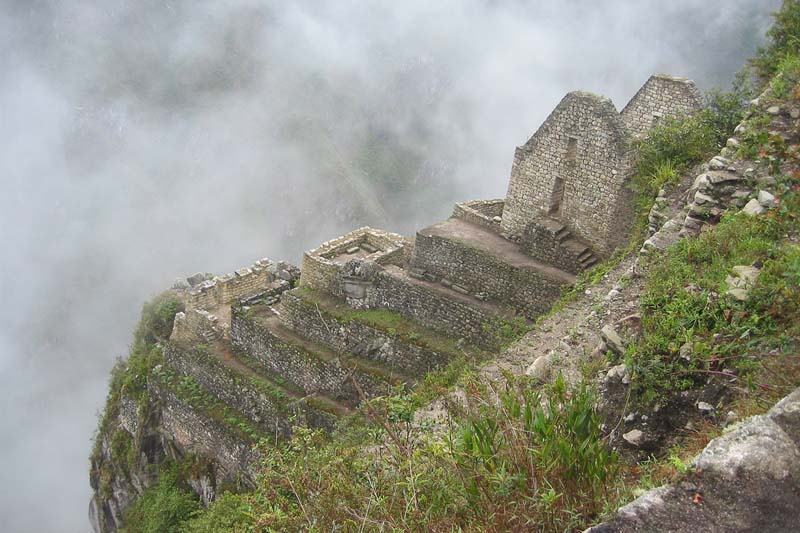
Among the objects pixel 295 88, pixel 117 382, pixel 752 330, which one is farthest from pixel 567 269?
pixel 295 88

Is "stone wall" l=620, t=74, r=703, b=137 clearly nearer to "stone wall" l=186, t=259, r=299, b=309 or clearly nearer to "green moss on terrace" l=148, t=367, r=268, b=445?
"stone wall" l=186, t=259, r=299, b=309

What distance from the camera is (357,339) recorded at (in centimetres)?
1259

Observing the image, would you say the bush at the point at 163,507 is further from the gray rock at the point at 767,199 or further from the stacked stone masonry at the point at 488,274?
the gray rock at the point at 767,199

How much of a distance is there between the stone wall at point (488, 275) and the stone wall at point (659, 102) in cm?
273

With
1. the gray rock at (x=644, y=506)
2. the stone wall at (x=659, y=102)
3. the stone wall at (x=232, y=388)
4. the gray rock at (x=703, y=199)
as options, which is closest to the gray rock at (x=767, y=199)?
the gray rock at (x=703, y=199)

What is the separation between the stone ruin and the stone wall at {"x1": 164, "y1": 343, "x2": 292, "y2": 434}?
3 centimetres

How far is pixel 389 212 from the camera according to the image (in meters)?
38.5

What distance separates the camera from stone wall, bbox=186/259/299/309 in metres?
15.4

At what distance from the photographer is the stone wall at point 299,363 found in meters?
12.1

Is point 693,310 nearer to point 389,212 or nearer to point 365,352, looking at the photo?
point 365,352

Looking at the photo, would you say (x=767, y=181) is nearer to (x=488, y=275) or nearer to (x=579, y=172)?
(x=579, y=172)

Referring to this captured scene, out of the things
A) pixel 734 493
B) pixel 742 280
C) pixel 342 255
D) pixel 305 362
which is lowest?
pixel 734 493

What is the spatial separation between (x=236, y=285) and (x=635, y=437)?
1190 cm

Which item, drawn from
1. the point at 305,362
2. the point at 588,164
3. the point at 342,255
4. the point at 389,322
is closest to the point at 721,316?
the point at 588,164
